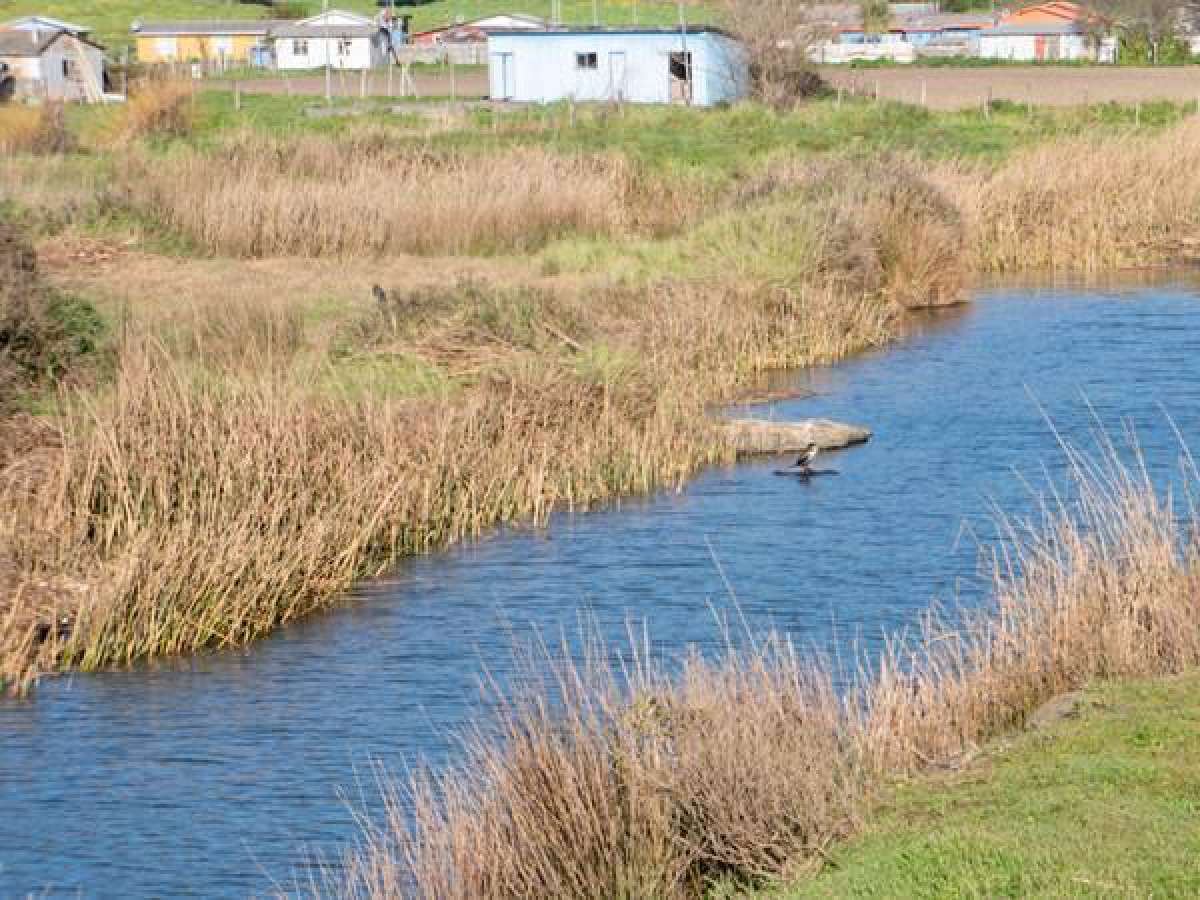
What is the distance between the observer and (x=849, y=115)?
54.8 m

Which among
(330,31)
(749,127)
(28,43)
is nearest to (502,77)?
(749,127)

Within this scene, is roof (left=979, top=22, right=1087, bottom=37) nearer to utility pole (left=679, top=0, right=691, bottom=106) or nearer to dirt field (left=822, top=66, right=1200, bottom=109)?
dirt field (left=822, top=66, right=1200, bottom=109)

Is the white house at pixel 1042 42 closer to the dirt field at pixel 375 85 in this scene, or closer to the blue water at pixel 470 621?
the dirt field at pixel 375 85

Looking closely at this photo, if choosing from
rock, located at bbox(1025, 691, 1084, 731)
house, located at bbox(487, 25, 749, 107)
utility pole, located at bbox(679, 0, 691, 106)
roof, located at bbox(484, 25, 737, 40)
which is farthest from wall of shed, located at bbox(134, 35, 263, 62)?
rock, located at bbox(1025, 691, 1084, 731)

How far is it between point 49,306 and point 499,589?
A: 6.65 meters

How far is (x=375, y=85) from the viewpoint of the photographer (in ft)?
277

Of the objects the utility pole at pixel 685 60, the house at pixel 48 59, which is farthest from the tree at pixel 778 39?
the house at pixel 48 59

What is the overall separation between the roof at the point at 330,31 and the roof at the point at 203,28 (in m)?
8.43

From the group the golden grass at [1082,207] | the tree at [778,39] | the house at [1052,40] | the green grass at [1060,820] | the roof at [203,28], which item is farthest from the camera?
the roof at [203,28]

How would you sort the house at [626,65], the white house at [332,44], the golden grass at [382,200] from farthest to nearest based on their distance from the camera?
the white house at [332,44] → the house at [626,65] → the golden grass at [382,200]

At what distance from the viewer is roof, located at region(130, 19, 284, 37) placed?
115m

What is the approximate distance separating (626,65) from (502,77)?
4694 mm

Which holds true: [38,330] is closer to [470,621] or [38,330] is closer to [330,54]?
[470,621]

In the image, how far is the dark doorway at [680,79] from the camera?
65125 millimetres
